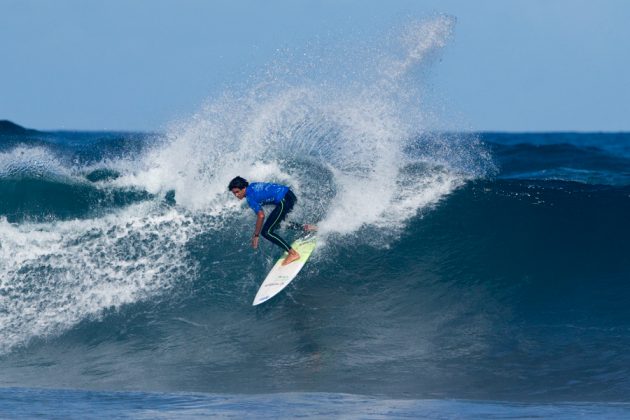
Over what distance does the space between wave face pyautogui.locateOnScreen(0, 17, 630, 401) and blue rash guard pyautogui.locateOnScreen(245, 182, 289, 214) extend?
1.13m

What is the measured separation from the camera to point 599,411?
6.50 meters

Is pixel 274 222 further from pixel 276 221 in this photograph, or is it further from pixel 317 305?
pixel 317 305

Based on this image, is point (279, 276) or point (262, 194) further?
point (279, 276)

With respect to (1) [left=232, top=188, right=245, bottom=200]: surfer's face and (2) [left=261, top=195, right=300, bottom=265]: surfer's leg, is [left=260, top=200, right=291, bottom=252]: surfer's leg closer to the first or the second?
(2) [left=261, top=195, right=300, bottom=265]: surfer's leg

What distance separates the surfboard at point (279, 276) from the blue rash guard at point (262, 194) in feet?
2.67

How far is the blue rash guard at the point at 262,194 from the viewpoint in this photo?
30.1 feet

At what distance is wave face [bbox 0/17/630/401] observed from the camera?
26.2 ft

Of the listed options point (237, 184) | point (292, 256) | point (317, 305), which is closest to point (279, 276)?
point (292, 256)

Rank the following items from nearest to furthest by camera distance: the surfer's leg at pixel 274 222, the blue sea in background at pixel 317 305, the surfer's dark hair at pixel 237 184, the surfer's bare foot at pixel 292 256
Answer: the blue sea in background at pixel 317 305
the surfer's dark hair at pixel 237 184
the surfer's leg at pixel 274 222
the surfer's bare foot at pixel 292 256

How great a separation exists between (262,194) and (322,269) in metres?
1.37

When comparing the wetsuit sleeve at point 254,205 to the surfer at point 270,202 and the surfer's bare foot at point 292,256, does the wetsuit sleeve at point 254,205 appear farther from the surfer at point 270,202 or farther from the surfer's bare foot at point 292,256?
the surfer's bare foot at point 292,256

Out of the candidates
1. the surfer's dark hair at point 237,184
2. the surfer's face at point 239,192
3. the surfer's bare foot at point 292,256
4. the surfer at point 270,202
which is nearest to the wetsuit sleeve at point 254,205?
the surfer at point 270,202

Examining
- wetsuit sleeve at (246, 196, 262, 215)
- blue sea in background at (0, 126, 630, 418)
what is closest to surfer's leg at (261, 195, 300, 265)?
wetsuit sleeve at (246, 196, 262, 215)

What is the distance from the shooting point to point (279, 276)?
31.6 feet
